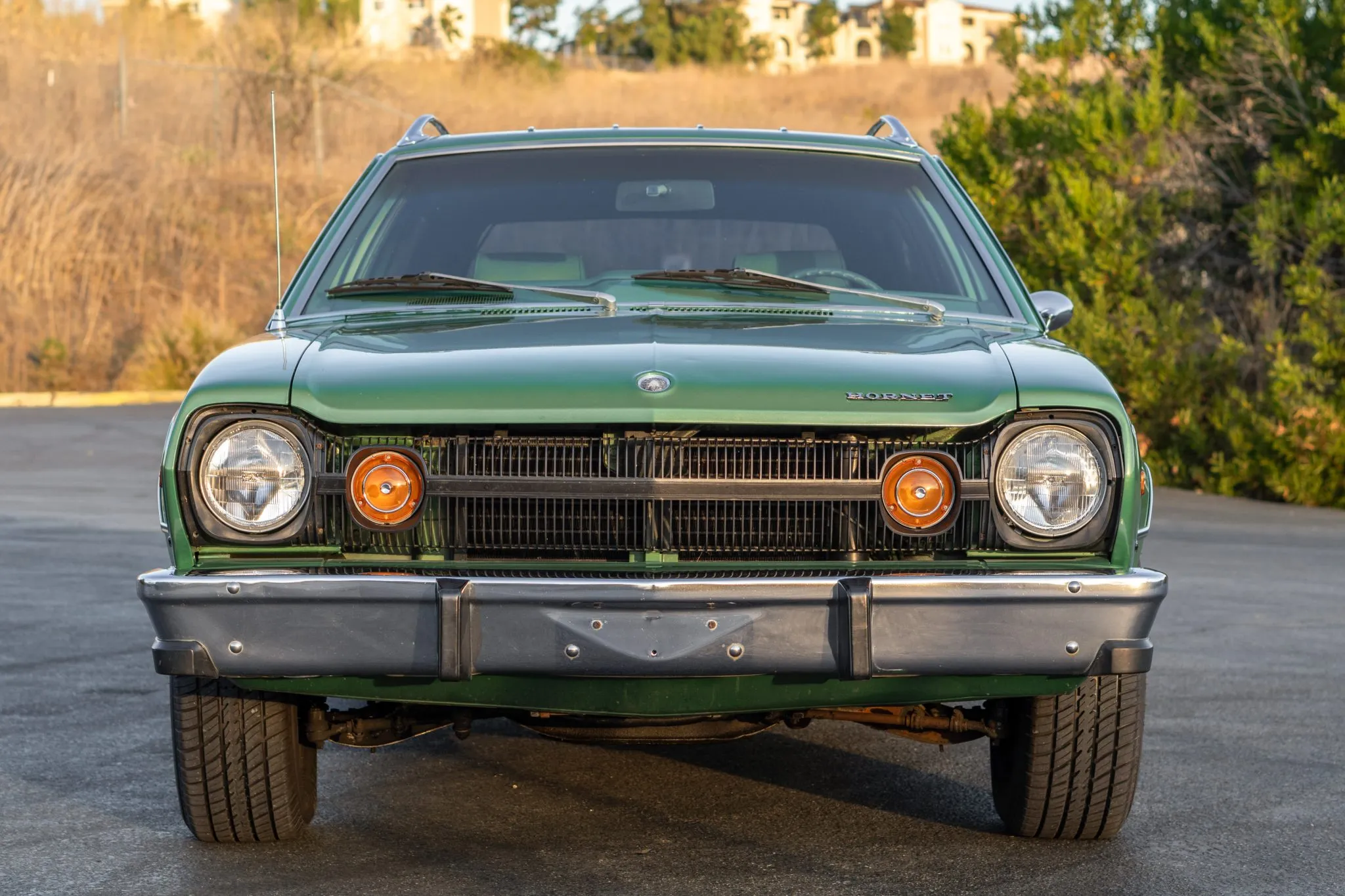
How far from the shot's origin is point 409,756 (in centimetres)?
498

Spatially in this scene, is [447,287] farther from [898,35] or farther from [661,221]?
[898,35]

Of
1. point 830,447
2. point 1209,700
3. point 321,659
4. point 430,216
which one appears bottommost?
point 1209,700

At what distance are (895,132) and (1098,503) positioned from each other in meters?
2.20

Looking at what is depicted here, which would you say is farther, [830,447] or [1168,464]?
[1168,464]

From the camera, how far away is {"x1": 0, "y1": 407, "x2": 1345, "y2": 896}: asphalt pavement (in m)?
3.79

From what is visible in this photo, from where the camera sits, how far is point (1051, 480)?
3.45 metres

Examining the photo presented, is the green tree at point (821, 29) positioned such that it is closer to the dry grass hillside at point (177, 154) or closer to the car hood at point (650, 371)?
the dry grass hillside at point (177, 154)

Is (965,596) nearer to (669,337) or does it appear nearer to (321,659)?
(669,337)

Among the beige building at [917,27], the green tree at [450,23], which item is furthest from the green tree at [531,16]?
the beige building at [917,27]

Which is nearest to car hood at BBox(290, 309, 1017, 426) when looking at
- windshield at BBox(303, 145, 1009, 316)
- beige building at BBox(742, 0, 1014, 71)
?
windshield at BBox(303, 145, 1009, 316)

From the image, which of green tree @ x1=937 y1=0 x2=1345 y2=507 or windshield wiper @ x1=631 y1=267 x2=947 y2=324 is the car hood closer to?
windshield wiper @ x1=631 y1=267 x2=947 y2=324

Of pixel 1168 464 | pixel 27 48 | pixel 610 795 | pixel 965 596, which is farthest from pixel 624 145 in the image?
pixel 27 48

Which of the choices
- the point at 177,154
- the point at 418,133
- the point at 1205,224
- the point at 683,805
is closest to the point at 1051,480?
the point at 683,805

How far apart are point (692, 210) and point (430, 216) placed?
2.41ft
